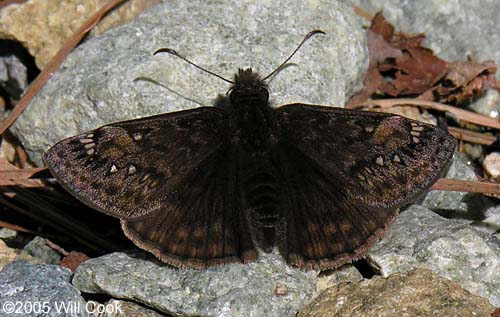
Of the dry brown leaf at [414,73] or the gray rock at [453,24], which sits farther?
the gray rock at [453,24]

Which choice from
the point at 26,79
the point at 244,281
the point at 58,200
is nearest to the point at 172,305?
the point at 244,281

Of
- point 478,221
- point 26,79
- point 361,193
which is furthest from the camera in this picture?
point 26,79

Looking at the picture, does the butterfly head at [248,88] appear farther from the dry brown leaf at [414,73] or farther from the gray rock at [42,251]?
the gray rock at [42,251]

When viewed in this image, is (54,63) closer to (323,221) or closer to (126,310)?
(126,310)

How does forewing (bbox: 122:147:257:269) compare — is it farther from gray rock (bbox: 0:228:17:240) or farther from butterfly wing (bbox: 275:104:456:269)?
gray rock (bbox: 0:228:17:240)

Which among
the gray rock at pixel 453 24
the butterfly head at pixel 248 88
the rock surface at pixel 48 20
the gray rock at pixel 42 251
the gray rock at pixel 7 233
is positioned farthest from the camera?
the gray rock at pixel 453 24

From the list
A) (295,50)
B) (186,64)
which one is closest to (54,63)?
(186,64)

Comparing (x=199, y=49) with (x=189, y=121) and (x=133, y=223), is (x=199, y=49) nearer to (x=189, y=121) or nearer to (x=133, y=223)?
(x=189, y=121)

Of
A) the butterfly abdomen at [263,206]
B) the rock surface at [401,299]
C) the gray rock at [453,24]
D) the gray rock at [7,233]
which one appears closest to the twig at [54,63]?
the gray rock at [7,233]
